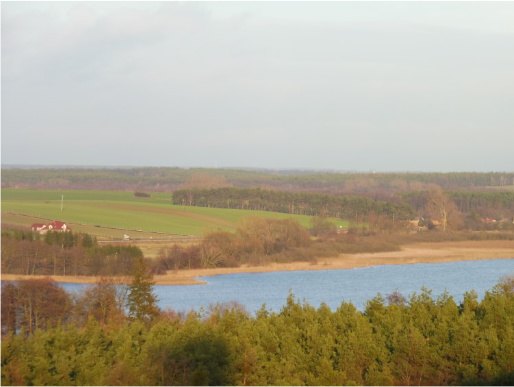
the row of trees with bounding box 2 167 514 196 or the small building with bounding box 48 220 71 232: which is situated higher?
the row of trees with bounding box 2 167 514 196

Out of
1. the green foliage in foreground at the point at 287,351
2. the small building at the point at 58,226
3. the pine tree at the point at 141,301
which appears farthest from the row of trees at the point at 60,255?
the green foliage in foreground at the point at 287,351

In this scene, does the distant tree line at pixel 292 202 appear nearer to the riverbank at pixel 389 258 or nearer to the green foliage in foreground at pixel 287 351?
the riverbank at pixel 389 258

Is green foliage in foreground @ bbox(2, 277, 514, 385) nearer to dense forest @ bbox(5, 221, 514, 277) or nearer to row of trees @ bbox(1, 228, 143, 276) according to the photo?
row of trees @ bbox(1, 228, 143, 276)

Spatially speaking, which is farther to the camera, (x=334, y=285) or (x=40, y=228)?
(x=40, y=228)

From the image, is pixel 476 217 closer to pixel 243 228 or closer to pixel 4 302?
pixel 243 228

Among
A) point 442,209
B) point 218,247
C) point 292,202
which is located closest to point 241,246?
point 218,247

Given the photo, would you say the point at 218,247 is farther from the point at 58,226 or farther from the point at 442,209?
the point at 442,209

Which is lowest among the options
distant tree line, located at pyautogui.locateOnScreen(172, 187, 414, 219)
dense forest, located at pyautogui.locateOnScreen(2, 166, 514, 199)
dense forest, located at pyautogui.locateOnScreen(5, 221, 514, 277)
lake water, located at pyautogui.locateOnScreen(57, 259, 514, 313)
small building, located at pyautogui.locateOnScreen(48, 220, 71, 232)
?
lake water, located at pyautogui.locateOnScreen(57, 259, 514, 313)

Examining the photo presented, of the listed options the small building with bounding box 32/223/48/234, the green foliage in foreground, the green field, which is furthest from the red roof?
the green foliage in foreground
